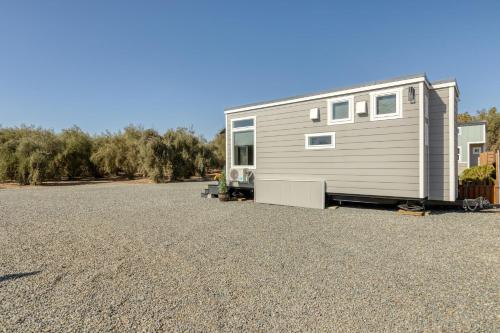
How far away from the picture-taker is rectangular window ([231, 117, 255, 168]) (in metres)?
8.99

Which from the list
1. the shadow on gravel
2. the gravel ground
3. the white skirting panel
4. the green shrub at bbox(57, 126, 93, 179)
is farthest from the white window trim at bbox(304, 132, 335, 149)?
the green shrub at bbox(57, 126, 93, 179)

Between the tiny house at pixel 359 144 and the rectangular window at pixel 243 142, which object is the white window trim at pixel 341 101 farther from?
the rectangular window at pixel 243 142

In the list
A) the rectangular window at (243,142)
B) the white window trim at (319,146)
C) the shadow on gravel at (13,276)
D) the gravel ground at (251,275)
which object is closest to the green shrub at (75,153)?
the rectangular window at (243,142)

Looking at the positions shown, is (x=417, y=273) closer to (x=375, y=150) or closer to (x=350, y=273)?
(x=350, y=273)

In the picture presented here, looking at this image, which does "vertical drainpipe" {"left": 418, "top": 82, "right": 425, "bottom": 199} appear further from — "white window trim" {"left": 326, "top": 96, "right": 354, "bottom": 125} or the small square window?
"white window trim" {"left": 326, "top": 96, "right": 354, "bottom": 125}

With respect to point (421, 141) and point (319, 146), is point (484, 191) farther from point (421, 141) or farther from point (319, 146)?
point (319, 146)

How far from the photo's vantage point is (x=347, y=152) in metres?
7.09

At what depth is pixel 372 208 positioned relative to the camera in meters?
7.40

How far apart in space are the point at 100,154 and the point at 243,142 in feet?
47.9

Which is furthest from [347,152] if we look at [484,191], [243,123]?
[484,191]

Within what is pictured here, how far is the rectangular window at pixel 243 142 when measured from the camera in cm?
899

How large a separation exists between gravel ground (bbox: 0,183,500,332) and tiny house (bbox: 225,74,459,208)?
1.16 metres

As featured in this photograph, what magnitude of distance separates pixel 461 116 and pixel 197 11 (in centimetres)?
3964

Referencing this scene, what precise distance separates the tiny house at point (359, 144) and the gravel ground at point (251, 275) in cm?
116
